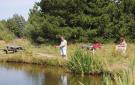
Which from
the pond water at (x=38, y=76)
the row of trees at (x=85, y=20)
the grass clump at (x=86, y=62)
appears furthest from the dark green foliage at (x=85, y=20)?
the grass clump at (x=86, y=62)

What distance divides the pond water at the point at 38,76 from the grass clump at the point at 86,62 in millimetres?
487

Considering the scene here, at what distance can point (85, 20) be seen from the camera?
38.7m

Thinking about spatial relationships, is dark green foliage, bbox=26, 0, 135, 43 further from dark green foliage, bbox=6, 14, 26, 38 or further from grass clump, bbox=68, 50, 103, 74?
dark green foliage, bbox=6, 14, 26, 38

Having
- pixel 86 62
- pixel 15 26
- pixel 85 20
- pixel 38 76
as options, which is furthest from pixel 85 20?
pixel 15 26

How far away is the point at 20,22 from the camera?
328 feet

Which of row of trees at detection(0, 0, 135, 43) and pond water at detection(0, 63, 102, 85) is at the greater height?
row of trees at detection(0, 0, 135, 43)

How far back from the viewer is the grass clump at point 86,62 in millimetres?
18359

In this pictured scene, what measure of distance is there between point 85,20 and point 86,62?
20.5m

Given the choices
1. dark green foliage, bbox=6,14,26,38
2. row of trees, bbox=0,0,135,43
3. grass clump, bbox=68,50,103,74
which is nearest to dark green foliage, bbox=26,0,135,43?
row of trees, bbox=0,0,135,43

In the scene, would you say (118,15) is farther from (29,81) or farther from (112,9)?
(29,81)

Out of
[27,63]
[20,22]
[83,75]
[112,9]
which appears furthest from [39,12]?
[20,22]

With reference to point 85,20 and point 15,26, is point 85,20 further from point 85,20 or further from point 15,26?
point 15,26

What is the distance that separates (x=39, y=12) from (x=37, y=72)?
2264cm

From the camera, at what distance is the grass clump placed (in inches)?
723
